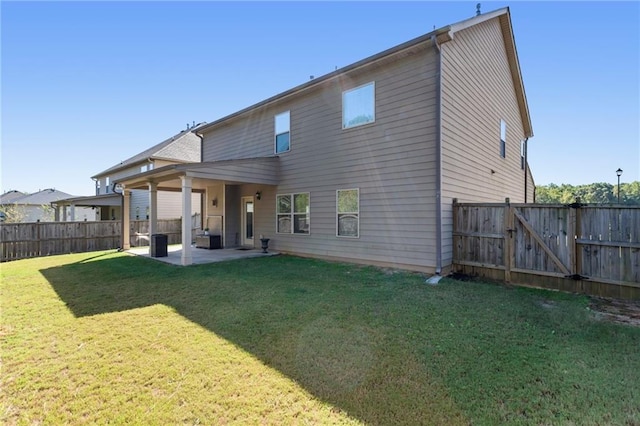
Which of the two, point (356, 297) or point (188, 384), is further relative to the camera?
point (356, 297)

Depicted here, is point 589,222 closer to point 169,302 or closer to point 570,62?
point 169,302

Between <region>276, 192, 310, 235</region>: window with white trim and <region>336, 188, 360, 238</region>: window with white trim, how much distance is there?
51.9 inches

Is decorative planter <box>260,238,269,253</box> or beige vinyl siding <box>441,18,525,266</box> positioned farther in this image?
decorative planter <box>260,238,269,253</box>

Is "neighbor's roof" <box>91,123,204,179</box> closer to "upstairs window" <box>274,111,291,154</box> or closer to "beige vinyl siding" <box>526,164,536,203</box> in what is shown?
"upstairs window" <box>274,111,291,154</box>

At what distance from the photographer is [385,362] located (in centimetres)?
310

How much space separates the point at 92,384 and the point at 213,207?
11353 millimetres

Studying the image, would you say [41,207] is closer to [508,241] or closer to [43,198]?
[43,198]

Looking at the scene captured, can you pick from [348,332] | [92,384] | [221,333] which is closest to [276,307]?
[221,333]

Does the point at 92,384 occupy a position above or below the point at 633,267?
below

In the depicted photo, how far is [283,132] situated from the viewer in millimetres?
10805

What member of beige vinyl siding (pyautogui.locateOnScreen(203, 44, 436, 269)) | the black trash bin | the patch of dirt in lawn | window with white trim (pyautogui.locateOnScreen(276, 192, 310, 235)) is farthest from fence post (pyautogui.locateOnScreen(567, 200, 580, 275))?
the black trash bin

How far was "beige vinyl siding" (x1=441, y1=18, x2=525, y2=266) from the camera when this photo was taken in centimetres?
732

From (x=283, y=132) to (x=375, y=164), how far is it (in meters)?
4.20

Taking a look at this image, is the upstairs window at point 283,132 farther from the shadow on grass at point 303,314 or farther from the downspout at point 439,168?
the downspout at point 439,168
